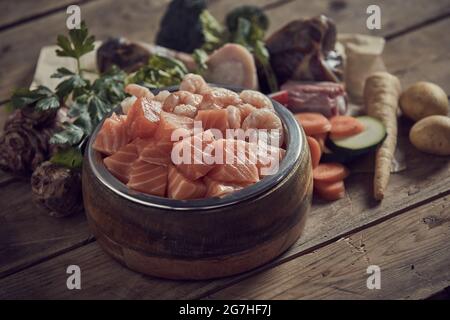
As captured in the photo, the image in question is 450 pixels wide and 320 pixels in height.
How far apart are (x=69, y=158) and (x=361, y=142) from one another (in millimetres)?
1139

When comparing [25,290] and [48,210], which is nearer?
[25,290]

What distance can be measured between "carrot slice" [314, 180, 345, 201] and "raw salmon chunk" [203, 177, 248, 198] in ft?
1.77

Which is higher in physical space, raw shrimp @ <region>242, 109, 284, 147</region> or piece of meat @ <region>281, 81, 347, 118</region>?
raw shrimp @ <region>242, 109, 284, 147</region>

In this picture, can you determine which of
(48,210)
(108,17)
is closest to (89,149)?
(48,210)

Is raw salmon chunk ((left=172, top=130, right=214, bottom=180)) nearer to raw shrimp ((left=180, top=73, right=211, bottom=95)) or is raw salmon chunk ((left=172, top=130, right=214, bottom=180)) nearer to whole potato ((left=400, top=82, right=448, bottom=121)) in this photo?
raw shrimp ((left=180, top=73, right=211, bottom=95))

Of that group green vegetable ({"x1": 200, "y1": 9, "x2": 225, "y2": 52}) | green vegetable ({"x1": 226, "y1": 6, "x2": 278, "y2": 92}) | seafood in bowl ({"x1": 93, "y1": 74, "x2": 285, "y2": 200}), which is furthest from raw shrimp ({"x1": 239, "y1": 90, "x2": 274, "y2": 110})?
green vegetable ({"x1": 200, "y1": 9, "x2": 225, "y2": 52})

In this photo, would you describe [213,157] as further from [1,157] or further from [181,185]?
[1,157]

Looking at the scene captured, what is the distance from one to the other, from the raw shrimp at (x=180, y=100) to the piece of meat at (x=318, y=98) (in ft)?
2.03

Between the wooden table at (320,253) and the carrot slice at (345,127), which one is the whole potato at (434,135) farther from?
the carrot slice at (345,127)

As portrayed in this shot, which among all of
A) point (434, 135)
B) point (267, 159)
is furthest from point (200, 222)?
point (434, 135)

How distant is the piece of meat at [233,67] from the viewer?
289 cm

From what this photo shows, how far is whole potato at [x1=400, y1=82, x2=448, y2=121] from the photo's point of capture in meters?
2.88
